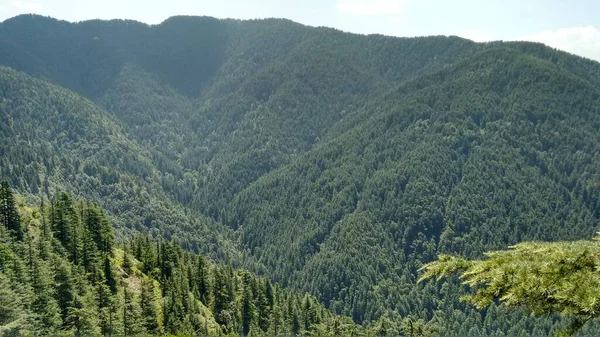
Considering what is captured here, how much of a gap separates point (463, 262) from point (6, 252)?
283ft

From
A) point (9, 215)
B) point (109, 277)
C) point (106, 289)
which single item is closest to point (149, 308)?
point (106, 289)

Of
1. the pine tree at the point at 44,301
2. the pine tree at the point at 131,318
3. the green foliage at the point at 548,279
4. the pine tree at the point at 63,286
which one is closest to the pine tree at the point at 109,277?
the pine tree at the point at 131,318

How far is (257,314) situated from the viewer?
443ft

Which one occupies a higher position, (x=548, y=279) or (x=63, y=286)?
(x=548, y=279)

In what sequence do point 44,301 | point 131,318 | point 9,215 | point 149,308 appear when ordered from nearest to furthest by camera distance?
point 44,301 < point 131,318 < point 149,308 < point 9,215

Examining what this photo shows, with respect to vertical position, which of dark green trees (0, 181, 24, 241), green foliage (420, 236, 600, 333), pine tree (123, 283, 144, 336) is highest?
green foliage (420, 236, 600, 333)

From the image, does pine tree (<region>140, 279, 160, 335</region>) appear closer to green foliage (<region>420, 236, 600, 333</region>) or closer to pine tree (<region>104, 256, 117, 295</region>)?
pine tree (<region>104, 256, 117, 295</region>)

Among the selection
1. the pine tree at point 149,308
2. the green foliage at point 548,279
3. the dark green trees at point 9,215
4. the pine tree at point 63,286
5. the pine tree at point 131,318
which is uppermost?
the green foliage at point 548,279

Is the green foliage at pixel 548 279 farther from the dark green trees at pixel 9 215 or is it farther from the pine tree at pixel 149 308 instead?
the dark green trees at pixel 9 215

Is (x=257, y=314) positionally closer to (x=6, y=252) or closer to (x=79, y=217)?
(x=79, y=217)

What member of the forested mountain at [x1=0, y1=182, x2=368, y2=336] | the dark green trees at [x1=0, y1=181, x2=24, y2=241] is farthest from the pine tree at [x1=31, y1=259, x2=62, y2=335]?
the dark green trees at [x1=0, y1=181, x2=24, y2=241]

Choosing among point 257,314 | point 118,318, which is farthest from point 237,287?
point 118,318

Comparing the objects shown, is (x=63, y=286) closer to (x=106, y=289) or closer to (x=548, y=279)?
(x=106, y=289)

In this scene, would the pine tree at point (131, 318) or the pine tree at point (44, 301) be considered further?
the pine tree at point (131, 318)
